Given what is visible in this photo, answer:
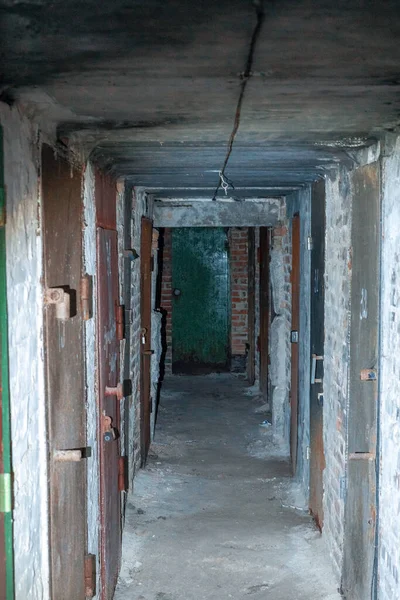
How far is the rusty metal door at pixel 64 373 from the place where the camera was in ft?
7.79

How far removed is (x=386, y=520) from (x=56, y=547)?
4.44 feet

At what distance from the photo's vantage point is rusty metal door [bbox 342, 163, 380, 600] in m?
2.86

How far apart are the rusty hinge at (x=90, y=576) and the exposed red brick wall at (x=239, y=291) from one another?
6.58 meters

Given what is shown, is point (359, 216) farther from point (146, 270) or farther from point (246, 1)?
point (146, 270)

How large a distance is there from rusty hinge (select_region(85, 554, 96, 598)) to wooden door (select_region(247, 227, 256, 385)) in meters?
5.76

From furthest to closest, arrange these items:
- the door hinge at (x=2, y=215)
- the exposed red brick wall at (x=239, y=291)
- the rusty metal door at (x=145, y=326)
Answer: the exposed red brick wall at (x=239, y=291) → the rusty metal door at (x=145, y=326) → the door hinge at (x=2, y=215)

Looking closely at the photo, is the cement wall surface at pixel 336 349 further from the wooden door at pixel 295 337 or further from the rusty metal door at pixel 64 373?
the rusty metal door at pixel 64 373

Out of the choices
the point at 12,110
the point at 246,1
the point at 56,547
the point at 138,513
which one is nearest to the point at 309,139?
the point at 12,110

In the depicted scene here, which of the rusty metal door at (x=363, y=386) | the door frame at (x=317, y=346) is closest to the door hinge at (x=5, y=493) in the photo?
the rusty metal door at (x=363, y=386)

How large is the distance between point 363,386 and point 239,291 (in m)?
6.45

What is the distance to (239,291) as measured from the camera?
9.42 m

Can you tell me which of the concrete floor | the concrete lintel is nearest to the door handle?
the concrete floor

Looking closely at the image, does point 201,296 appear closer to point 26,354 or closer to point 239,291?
point 239,291

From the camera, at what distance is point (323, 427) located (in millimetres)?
4125
